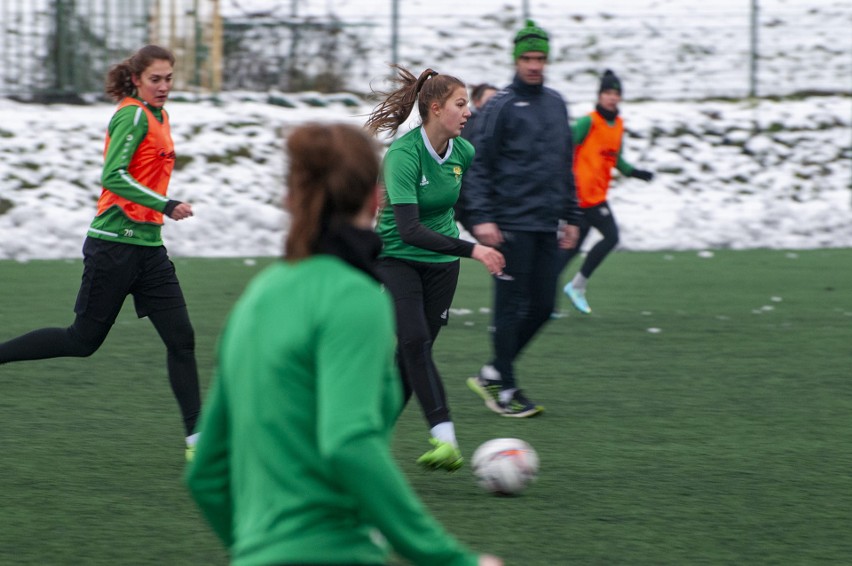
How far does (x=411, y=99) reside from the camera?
6098 millimetres

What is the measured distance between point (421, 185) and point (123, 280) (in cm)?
141

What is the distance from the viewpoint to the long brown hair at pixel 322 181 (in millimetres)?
2381

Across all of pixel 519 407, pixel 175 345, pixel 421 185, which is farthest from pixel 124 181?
pixel 519 407

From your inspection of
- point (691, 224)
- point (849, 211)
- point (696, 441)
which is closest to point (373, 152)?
point (696, 441)

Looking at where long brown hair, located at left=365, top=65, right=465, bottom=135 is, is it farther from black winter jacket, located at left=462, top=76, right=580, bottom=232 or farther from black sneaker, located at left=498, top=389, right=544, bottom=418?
black sneaker, located at left=498, top=389, right=544, bottom=418

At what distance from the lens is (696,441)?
21.8ft

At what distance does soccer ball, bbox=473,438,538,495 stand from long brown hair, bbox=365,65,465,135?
1.47 metres

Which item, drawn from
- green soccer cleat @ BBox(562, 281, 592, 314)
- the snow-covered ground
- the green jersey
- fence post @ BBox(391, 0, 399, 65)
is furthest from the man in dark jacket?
fence post @ BBox(391, 0, 399, 65)

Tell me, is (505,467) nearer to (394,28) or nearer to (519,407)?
(519,407)

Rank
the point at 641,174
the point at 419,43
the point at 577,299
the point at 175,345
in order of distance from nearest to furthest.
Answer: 1. the point at 175,345
2. the point at 577,299
3. the point at 641,174
4. the point at 419,43

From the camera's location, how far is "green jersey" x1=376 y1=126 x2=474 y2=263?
5910 mm

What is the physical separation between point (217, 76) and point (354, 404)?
21.9 metres

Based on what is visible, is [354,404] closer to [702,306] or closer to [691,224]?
[702,306]

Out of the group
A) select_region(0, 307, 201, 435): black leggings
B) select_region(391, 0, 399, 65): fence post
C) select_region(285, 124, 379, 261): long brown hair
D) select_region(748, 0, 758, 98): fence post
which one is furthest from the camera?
select_region(748, 0, 758, 98): fence post
